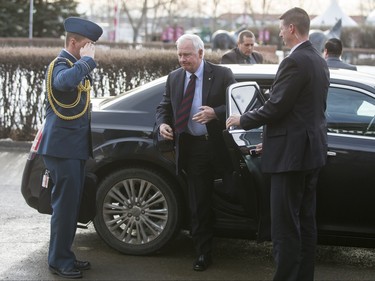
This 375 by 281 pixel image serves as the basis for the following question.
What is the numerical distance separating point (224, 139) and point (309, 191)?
74cm

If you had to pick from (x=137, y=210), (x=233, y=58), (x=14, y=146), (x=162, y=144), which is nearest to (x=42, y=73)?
(x=14, y=146)

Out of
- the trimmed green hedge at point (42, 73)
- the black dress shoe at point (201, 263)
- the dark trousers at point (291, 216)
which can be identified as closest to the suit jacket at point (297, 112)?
the dark trousers at point (291, 216)

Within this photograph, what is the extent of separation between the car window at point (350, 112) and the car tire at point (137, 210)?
1.34 m

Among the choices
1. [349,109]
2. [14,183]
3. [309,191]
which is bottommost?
[14,183]

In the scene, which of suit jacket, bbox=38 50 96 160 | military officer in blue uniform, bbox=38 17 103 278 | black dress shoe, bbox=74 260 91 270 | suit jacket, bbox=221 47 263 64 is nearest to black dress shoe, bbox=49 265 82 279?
military officer in blue uniform, bbox=38 17 103 278

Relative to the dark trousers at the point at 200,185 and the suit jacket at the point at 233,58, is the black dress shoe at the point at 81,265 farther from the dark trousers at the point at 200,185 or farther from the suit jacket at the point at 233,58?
the suit jacket at the point at 233,58

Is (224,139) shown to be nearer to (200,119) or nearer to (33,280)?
(200,119)

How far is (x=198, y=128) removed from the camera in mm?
5898

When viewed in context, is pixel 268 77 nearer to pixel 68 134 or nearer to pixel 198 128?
pixel 198 128

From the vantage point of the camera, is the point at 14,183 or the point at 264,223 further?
the point at 14,183

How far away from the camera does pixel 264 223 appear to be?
18.8 feet

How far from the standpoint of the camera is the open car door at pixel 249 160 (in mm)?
5574

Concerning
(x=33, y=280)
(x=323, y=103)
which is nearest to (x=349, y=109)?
(x=323, y=103)

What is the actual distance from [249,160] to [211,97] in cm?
53
